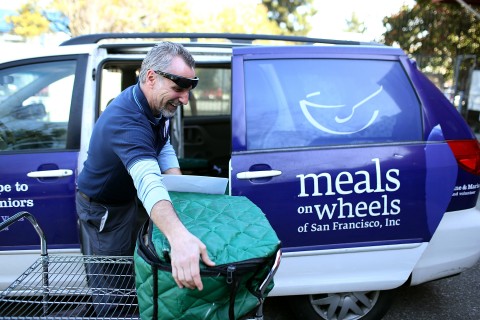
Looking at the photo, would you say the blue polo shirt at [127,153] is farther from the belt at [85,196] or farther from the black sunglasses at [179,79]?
the black sunglasses at [179,79]

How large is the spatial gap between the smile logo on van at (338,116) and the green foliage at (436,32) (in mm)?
10467

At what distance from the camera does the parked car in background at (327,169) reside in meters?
2.46

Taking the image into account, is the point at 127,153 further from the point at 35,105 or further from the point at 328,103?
the point at 35,105

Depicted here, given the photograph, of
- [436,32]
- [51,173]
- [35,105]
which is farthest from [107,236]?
[436,32]

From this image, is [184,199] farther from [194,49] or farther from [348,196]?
[194,49]

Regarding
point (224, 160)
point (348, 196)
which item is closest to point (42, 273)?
point (348, 196)

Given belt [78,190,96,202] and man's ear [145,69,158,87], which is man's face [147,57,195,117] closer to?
→ man's ear [145,69,158,87]

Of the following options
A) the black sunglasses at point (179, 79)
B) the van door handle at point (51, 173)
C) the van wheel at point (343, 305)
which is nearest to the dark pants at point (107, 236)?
the van door handle at point (51, 173)

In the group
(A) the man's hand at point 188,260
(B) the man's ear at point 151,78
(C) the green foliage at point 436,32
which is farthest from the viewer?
(C) the green foliage at point 436,32

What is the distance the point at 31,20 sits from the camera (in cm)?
1275

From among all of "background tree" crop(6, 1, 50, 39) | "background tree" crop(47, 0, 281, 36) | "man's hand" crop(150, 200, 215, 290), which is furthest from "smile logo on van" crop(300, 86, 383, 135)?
"background tree" crop(6, 1, 50, 39)

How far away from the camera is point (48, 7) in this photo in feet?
41.0

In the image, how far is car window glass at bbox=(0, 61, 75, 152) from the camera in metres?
2.72

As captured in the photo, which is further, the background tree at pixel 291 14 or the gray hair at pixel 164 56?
the background tree at pixel 291 14
